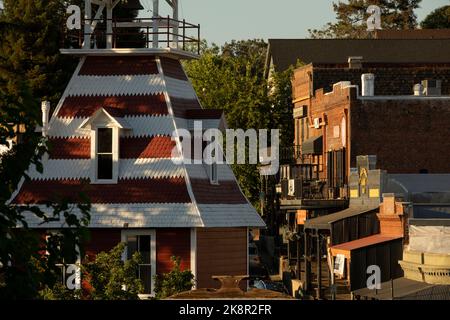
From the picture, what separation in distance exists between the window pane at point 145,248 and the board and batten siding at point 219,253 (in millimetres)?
1528

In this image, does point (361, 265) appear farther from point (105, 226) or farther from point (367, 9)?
point (367, 9)

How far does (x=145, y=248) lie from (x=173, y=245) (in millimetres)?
863

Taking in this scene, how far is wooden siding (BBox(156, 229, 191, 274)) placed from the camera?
4241cm

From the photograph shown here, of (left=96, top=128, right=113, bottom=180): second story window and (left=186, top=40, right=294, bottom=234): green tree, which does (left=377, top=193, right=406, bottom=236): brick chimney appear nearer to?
(left=96, top=128, right=113, bottom=180): second story window

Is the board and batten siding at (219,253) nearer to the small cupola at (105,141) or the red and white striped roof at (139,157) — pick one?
the red and white striped roof at (139,157)

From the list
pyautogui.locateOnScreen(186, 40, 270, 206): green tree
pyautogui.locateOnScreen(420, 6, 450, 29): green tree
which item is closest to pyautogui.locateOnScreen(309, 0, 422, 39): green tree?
pyautogui.locateOnScreen(420, 6, 450, 29): green tree

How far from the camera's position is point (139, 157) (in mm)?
43969

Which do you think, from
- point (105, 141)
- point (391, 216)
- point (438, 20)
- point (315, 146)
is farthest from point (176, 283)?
point (438, 20)

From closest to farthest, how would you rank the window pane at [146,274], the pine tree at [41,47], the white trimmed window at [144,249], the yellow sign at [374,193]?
the window pane at [146,274] < the white trimmed window at [144,249] < the yellow sign at [374,193] < the pine tree at [41,47]

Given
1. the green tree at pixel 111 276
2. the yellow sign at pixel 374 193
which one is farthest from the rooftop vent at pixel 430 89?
the green tree at pixel 111 276

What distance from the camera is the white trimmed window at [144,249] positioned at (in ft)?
138
